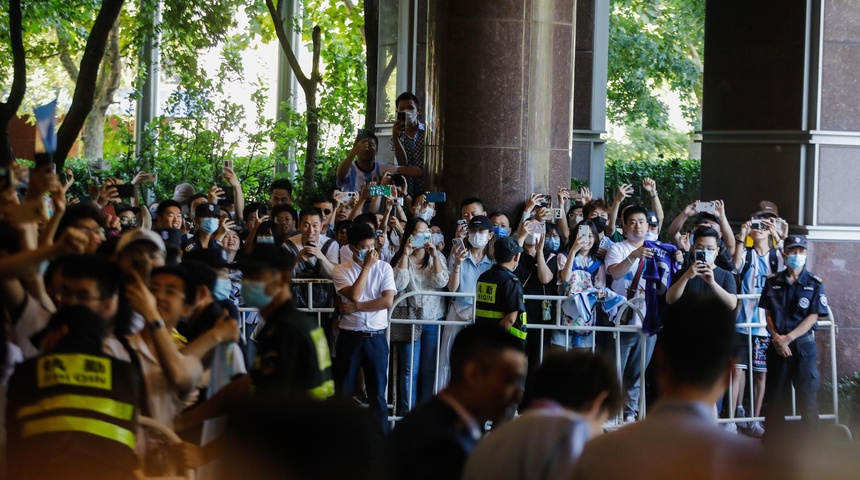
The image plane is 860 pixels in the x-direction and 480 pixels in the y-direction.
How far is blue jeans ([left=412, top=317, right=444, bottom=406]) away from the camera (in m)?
10.6

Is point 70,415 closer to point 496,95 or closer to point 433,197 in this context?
point 433,197

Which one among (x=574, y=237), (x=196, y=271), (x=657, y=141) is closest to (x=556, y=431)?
(x=196, y=271)

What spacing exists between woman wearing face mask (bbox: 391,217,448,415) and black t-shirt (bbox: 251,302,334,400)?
4.63 meters

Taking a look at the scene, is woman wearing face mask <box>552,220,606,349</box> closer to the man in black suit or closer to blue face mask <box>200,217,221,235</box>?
blue face mask <box>200,217,221,235</box>

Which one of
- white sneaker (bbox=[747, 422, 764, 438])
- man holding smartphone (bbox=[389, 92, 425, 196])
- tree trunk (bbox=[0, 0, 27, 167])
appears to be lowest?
white sneaker (bbox=[747, 422, 764, 438])

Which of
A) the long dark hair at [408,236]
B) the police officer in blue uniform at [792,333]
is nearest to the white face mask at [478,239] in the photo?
the long dark hair at [408,236]

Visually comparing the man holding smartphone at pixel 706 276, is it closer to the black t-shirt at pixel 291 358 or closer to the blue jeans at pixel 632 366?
the blue jeans at pixel 632 366

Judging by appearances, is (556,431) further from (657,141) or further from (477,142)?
(657,141)

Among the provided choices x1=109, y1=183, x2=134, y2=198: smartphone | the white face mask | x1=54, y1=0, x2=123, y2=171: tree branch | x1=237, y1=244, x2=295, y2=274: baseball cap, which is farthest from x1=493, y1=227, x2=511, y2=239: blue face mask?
x1=54, y1=0, x2=123, y2=171: tree branch

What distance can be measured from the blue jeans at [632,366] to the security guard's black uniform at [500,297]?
1.07 meters

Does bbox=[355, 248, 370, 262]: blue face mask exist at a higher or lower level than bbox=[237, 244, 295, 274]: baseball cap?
lower

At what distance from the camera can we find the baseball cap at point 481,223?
35.8 feet

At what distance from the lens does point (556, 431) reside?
13.9 ft

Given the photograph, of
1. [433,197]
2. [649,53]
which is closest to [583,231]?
[433,197]
